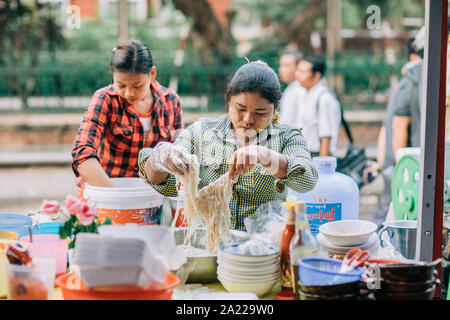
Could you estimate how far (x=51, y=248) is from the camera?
6.97 ft

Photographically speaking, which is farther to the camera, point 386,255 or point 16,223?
point 16,223

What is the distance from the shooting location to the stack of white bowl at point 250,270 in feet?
6.27

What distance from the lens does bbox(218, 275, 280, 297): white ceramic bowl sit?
75.5 inches

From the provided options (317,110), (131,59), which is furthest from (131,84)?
(317,110)

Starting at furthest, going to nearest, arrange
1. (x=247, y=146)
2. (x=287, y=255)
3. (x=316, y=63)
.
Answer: (x=316, y=63) → (x=247, y=146) → (x=287, y=255)

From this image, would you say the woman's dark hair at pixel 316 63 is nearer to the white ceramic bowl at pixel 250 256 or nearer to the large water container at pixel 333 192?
the large water container at pixel 333 192

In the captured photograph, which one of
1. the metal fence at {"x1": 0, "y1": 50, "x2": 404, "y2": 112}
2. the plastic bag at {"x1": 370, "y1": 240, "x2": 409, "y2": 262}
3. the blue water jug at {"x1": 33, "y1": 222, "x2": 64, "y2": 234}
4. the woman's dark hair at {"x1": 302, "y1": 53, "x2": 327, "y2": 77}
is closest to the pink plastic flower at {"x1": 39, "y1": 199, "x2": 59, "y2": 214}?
the blue water jug at {"x1": 33, "y1": 222, "x2": 64, "y2": 234}

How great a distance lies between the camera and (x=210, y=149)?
252 cm

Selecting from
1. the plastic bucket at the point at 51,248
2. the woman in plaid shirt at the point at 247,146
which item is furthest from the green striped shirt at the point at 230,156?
the plastic bucket at the point at 51,248

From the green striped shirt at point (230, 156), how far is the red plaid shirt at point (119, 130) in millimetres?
631

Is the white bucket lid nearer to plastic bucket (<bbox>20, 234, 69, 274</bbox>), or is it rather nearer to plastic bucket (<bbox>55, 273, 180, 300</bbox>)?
plastic bucket (<bbox>20, 234, 69, 274</bbox>)

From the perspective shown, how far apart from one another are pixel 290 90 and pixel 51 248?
421 centimetres

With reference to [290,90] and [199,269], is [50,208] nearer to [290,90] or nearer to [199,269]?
[199,269]

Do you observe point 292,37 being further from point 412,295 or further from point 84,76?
point 412,295
